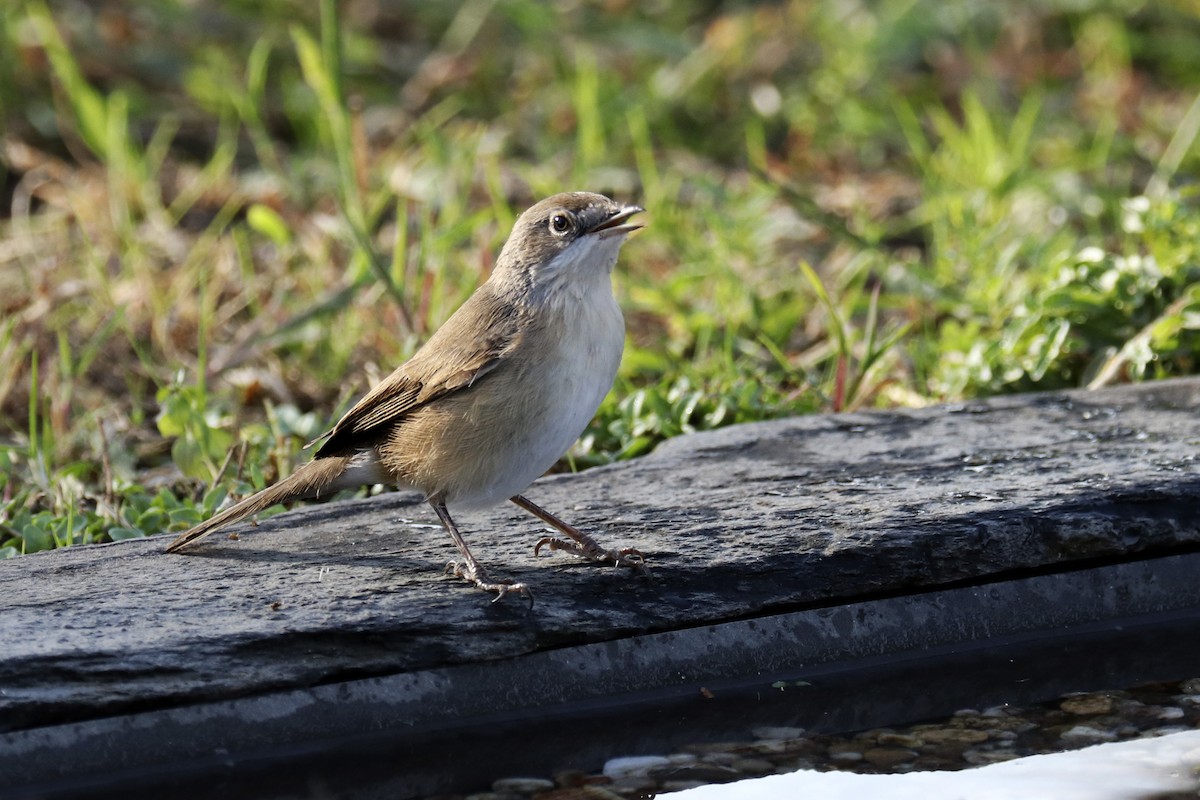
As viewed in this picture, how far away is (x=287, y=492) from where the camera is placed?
396cm

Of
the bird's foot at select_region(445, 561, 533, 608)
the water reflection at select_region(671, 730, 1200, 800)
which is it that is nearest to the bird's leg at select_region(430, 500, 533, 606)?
the bird's foot at select_region(445, 561, 533, 608)

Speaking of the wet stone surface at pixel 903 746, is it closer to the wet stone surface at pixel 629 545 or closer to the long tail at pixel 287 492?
the wet stone surface at pixel 629 545

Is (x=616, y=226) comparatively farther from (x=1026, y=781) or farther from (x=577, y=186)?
(x=577, y=186)

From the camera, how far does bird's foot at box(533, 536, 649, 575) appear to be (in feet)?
12.1

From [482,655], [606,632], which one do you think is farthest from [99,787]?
[606,632]

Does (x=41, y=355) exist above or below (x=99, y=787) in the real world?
above

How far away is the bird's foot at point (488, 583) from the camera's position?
11.6 ft

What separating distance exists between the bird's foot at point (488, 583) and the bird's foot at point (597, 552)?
239 millimetres

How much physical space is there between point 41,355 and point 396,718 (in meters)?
3.03

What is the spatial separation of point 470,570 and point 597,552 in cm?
32

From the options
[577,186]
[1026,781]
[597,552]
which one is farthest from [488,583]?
[577,186]

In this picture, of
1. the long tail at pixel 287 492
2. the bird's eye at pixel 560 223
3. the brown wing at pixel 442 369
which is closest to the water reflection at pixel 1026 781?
the brown wing at pixel 442 369

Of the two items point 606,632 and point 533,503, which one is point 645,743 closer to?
point 606,632

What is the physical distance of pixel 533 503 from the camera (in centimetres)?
411
